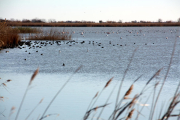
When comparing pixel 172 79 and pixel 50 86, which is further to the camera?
pixel 172 79

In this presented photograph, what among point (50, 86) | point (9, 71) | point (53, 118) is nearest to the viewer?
point (53, 118)

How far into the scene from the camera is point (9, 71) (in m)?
9.08

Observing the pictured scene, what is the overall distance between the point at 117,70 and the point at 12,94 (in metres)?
3.81

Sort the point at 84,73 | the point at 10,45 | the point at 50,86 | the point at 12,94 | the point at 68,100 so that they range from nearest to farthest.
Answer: the point at 68,100
the point at 12,94
the point at 50,86
the point at 84,73
the point at 10,45

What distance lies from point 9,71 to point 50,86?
2.91 m

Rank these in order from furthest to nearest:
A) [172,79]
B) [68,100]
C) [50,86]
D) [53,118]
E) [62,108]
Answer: [172,79], [50,86], [68,100], [62,108], [53,118]

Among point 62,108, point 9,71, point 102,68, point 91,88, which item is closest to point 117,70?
point 102,68

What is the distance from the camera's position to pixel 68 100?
17.6 ft

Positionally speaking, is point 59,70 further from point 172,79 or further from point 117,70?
point 172,79

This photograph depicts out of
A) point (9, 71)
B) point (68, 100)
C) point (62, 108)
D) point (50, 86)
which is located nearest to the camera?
point (62, 108)

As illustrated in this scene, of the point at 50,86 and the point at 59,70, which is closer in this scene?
the point at 50,86

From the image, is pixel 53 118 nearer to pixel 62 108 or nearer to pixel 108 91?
pixel 62 108

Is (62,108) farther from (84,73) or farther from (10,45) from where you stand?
(10,45)

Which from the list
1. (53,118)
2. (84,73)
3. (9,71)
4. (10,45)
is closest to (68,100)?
(53,118)
